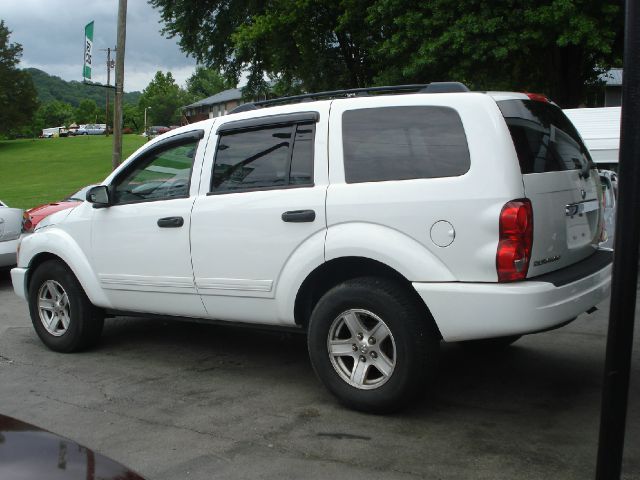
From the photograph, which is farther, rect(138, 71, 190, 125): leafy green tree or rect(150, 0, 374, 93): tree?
rect(138, 71, 190, 125): leafy green tree

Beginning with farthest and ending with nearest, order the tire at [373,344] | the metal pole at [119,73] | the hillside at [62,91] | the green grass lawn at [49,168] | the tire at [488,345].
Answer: the hillside at [62,91]
the green grass lawn at [49,168]
the metal pole at [119,73]
the tire at [488,345]
the tire at [373,344]

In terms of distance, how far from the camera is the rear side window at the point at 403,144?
4191 millimetres

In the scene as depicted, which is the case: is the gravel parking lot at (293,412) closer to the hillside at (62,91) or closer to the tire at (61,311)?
the tire at (61,311)

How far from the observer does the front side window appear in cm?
543

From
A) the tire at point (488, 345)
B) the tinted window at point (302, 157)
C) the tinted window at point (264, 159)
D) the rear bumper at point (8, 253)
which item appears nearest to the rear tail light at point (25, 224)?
the rear bumper at point (8, 253)

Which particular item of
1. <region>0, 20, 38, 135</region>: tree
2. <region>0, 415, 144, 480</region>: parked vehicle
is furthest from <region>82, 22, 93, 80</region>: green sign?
<region>0, 20, 38, 135</region>: tree

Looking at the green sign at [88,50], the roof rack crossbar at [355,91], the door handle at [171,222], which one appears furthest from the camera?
the green sign at [88,50]

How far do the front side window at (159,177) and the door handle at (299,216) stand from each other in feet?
3.35

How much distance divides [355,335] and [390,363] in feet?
0.89

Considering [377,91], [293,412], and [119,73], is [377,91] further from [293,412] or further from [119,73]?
[119,73]

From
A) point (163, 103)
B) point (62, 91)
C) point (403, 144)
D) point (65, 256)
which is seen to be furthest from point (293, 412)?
point (62, 91)

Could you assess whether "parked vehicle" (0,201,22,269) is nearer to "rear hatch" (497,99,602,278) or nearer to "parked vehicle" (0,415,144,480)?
"rear hatch" (497,99,602,278)

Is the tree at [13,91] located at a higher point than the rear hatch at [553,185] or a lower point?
higher

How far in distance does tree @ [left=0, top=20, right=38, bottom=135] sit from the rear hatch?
7409 centimetres
